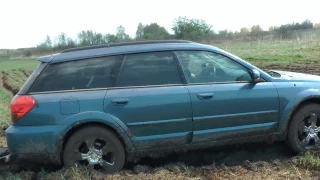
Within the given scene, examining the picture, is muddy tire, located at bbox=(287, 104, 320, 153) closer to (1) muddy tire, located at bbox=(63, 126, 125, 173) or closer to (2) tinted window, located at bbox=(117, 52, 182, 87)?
(2) tinted window, located at bbox=(117, 52, 182, 87)

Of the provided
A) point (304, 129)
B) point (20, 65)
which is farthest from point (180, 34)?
point (304, 129)

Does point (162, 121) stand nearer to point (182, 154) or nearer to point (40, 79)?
point (182, 154)

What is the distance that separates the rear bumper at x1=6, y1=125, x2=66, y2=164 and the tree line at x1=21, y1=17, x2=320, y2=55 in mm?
16757

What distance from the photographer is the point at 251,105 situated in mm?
5094

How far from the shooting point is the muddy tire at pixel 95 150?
15.1 feet

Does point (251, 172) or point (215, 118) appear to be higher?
point (215, 118)

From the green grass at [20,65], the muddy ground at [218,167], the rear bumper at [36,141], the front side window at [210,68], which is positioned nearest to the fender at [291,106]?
the muddy ground at [218,167]

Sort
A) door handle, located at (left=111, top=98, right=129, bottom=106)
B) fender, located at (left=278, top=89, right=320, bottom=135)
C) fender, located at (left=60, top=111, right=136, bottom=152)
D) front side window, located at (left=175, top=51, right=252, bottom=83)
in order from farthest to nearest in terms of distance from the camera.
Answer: fender, located at (left=278, top=89, right=320, bottom=135) < front side window, located at (left=175, top=51, right=252, bottom=83) < door handle, located at (left=111, top=98, right=129, bottom=106) < fender, located at (left=60, top=111, right=136, bottom=152)

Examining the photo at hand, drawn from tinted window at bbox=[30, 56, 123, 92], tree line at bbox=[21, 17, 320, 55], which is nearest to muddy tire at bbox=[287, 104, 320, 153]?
tinted window at bbox=[30, 56, 123, 92]

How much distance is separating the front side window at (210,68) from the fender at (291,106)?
2.16 ft

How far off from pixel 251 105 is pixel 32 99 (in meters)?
2.84

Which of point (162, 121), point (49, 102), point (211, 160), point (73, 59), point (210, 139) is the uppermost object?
point (73, 59)

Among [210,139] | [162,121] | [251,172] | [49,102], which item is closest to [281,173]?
[251,172]

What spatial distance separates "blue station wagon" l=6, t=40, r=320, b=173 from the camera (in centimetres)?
458
